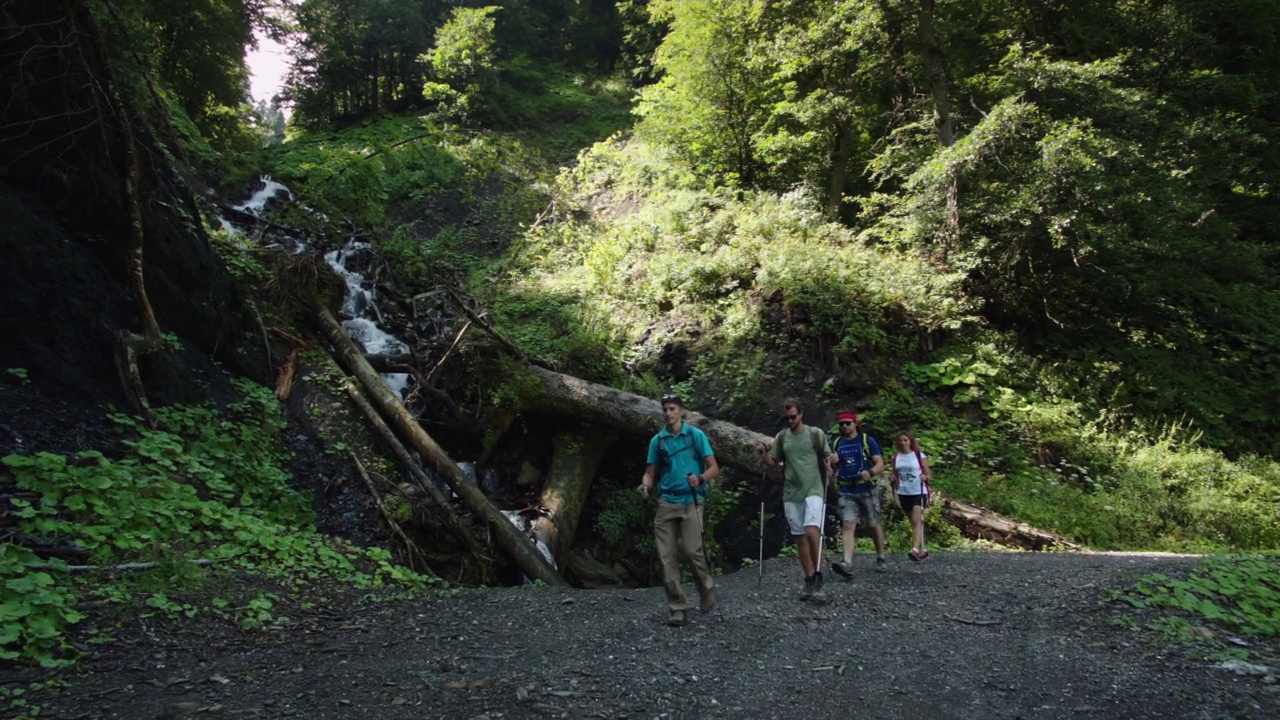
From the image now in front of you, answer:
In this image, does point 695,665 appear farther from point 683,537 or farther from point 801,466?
point 801,466

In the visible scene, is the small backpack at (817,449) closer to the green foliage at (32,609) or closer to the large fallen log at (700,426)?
the large fallen log at (700,426)

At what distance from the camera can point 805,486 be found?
20.4 feet

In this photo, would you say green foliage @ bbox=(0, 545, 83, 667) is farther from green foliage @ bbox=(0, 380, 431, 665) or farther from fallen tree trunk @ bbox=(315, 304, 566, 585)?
fallen tree trunk @ bbox=(315, 304, 566, 585)

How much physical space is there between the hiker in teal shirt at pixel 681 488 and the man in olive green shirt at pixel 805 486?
3.62 feet

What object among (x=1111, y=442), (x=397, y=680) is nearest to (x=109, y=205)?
(x=397, y=680)

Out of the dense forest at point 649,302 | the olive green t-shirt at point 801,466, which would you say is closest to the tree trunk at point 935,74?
the dense forest at point 649,302

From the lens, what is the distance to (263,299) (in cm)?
1072

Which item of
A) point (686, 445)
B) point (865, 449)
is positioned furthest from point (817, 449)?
point (686, 445)

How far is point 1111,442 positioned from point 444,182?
21.5 m

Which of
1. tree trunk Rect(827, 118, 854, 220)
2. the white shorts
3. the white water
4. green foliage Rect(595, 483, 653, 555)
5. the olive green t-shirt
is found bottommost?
green foliage Rect(595, 483, 653, 555)

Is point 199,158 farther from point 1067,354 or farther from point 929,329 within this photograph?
point 1067,354

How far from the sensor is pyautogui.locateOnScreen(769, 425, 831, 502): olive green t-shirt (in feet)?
20.4

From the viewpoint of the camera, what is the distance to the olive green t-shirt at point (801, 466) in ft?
20.4

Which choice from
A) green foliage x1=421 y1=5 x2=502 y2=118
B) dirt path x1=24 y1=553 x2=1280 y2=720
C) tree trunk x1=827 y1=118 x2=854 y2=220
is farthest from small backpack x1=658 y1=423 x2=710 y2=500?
green foliage x1=421 y1=5 x2=502 y2=118
